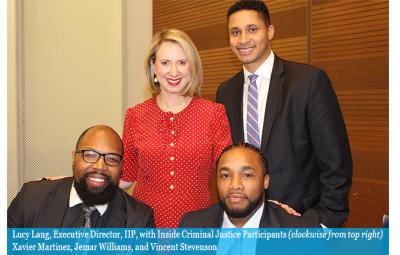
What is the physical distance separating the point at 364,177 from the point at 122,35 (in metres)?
2.39

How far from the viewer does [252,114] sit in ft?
7.31

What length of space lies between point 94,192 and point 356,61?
1.90 m

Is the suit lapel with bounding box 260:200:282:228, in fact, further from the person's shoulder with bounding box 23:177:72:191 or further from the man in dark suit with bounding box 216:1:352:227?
the person's shoulder with bounding box 23:177:72:191

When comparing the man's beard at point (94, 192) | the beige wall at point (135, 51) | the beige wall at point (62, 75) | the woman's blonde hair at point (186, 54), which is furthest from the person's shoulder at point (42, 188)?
the beige wall at point (135, 51)

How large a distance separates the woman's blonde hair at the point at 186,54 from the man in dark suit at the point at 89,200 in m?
0.43

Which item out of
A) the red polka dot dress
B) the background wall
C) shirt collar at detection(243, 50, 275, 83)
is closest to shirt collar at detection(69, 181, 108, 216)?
the red polka dot dress

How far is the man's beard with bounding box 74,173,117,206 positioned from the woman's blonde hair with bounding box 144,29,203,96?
22.0 inches

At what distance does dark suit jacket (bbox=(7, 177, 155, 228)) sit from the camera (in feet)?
6.23

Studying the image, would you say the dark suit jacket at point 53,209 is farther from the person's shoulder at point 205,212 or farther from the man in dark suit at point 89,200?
the person's shoulder at point 205,212

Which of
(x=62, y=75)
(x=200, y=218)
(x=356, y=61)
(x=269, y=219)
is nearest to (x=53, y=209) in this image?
(x=200, y=218)

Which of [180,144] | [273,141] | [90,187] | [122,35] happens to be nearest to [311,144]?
[273,141]

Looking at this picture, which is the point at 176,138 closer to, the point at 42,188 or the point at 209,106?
the point at 209,106

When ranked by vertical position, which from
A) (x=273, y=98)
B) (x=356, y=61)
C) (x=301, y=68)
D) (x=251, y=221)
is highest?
(x=356, y=61)

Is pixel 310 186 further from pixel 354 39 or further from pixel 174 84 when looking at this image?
pixel 354 39
